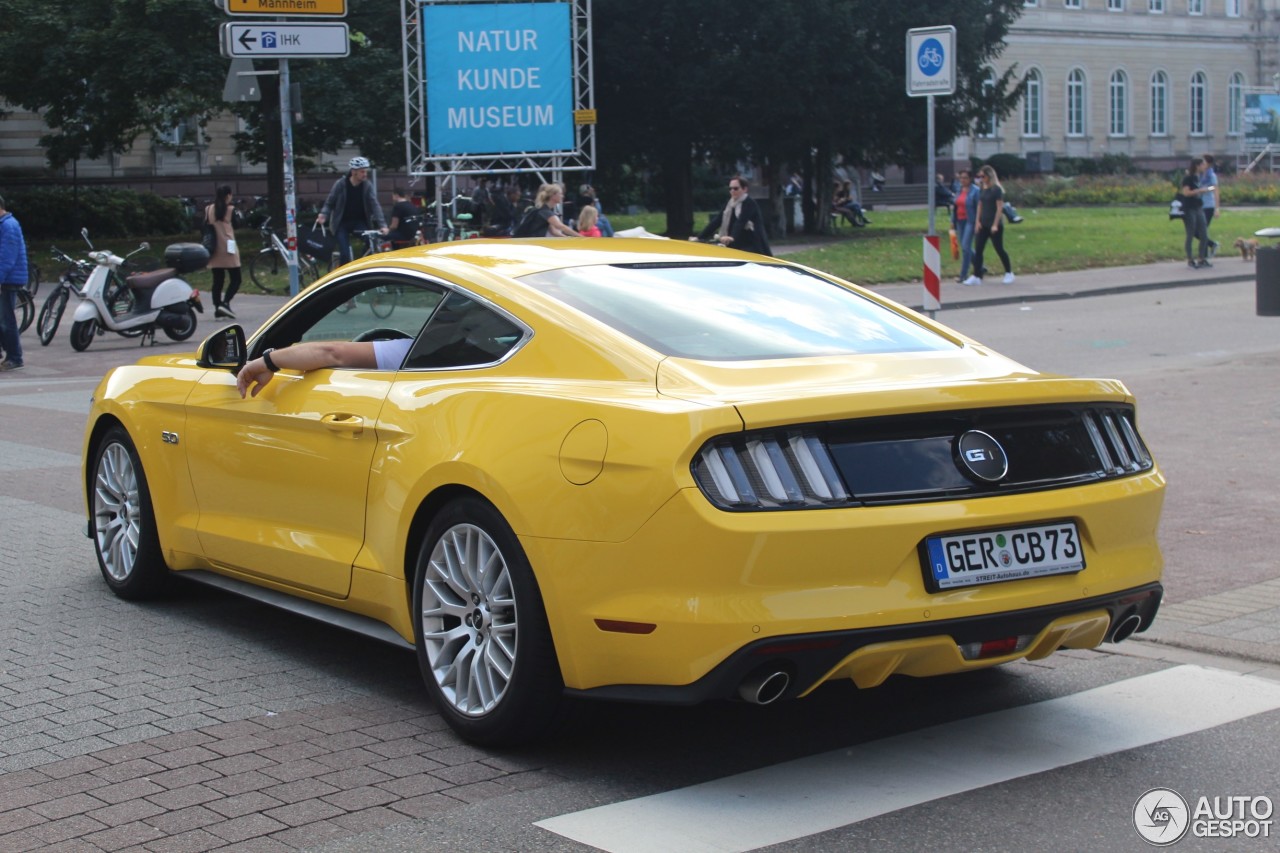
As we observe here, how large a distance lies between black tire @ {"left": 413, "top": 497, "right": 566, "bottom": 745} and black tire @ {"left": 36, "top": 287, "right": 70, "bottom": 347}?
16.3 meters

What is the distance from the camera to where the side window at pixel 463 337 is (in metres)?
5.09

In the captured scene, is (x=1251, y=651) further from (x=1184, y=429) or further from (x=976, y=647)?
(x=1184, y=429)

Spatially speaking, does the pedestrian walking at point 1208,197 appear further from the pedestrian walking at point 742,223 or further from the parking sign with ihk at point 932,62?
the parking sign with ihk at point 932,62

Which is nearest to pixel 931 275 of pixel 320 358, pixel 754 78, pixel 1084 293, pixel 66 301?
pixel 1084 293

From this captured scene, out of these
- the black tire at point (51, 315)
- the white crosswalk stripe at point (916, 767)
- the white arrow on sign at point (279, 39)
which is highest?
the white arrow on sign at point (279, 39)

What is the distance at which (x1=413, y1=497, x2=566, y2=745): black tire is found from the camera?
Result: 14.9 feet

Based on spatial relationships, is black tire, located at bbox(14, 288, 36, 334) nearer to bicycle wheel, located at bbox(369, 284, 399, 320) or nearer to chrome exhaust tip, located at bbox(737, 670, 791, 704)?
bicycle wheel, located at bbox(369, 284, 399, 320)

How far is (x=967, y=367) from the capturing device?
4.89m

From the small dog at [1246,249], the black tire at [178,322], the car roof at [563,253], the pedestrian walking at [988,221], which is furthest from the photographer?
the small dog at [1246,249]

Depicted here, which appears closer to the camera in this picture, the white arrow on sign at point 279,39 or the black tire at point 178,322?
the white arrow on sign at point 279,39

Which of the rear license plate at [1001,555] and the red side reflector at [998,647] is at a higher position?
the rear license plate at [1001,555]

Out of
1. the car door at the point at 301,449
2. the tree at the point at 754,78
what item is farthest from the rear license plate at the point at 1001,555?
the tree at the point at 754,78

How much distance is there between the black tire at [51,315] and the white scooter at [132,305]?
0.31m

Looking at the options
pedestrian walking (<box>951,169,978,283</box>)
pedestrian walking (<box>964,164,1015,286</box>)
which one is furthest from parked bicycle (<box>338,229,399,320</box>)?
pedestrian walking (<box>951,169,978,283</box>)
